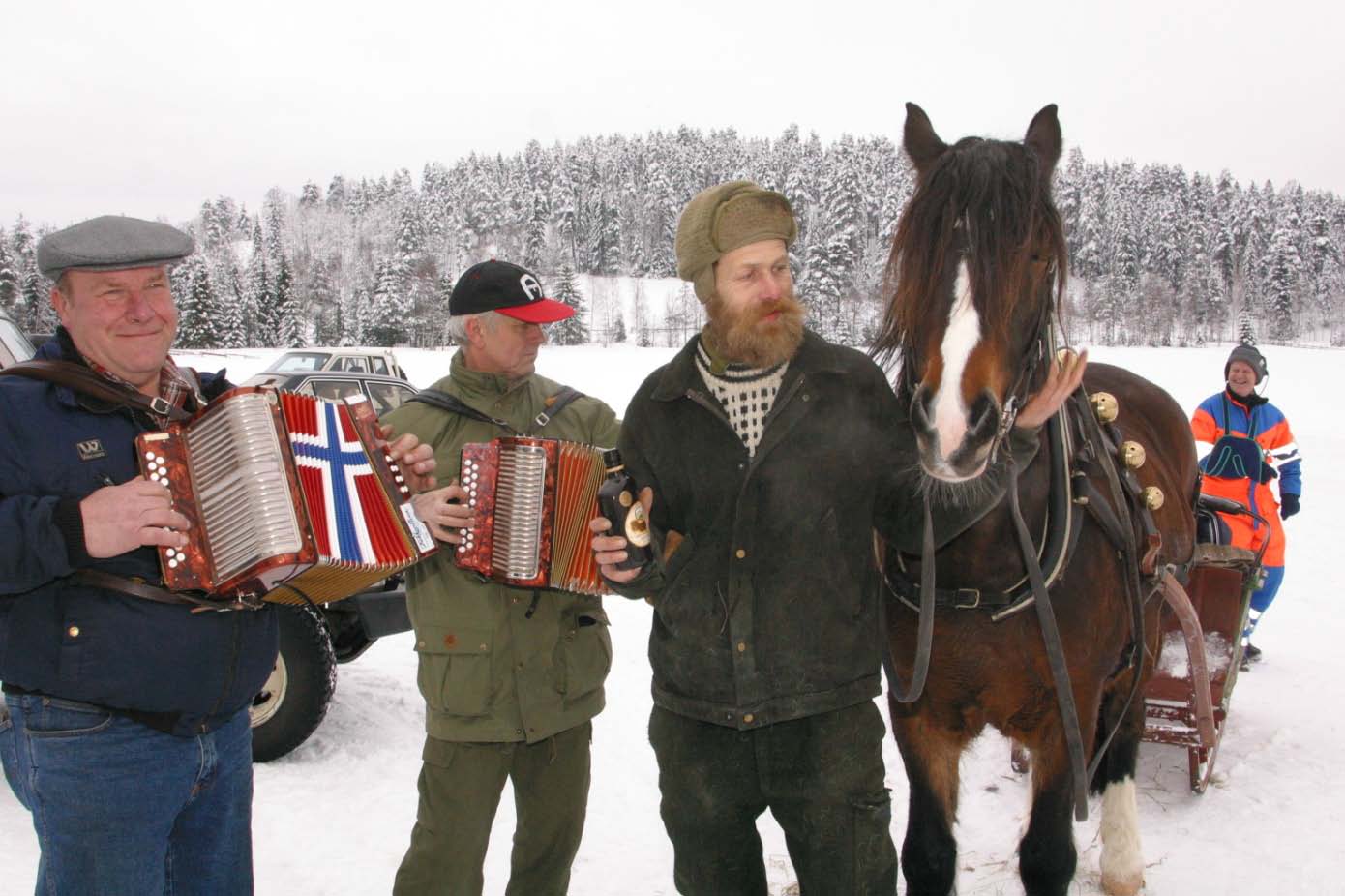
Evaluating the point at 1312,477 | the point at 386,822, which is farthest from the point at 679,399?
the point at 1312,477

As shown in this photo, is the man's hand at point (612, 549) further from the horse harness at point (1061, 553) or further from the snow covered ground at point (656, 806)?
the snow covered ground at point (656, 806)

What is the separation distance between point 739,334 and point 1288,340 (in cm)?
7680

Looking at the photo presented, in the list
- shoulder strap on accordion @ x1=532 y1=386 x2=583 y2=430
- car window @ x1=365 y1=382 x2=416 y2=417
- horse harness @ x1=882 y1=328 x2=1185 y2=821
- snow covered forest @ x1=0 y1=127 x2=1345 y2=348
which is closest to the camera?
horse harness @ x1=882 y1=328 x2=1185 y2=821

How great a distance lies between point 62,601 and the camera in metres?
1.93

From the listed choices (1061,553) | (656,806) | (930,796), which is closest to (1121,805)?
(930,796)

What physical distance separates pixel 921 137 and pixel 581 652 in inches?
75.5

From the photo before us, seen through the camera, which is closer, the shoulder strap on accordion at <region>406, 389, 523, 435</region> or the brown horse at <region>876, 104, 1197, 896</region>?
the brown horse at <region>876, 104, 1197, 896</region>

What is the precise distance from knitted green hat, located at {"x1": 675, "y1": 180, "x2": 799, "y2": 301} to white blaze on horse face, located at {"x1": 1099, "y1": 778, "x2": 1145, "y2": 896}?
316 centimetres

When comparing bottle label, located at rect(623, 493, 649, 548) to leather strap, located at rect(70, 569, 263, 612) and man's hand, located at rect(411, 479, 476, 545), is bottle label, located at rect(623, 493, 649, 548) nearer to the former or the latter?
man's hand, located at rect(411, 479, 476, 545)

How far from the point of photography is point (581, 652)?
2867 millimetres

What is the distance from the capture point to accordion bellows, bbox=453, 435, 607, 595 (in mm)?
2623

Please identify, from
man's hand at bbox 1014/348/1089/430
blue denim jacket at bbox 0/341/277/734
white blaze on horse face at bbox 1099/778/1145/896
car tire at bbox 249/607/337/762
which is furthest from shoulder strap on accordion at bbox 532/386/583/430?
white blaze on horse face at bbox 1099/778/1145/896

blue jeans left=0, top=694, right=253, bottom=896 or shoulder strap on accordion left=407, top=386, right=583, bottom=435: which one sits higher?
shoulder strap on accordion left=407, top=386, right=583, bottom=435

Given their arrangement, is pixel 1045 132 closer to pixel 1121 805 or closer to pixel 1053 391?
pixel 1053 391
